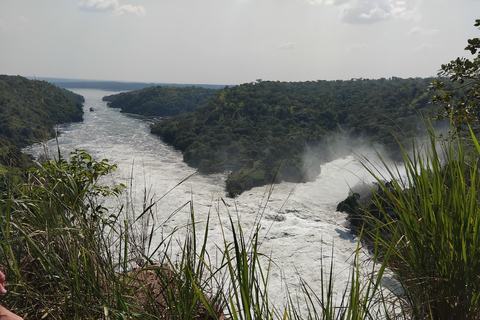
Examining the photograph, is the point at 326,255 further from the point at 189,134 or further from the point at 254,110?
the point at 254,110

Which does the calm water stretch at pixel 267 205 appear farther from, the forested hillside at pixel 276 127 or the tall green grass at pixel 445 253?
the tall green grass at pixel 445 253

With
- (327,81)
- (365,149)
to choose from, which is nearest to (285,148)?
(365,149)

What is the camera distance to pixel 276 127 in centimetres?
2925

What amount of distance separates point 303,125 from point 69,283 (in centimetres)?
2921

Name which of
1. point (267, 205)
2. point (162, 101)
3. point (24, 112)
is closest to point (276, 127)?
point (267, 205)

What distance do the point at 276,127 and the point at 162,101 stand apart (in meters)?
25.0

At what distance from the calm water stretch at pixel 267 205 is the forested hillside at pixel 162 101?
19.5 metres

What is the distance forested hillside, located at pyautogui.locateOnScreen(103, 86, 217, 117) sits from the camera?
4910 centimetres

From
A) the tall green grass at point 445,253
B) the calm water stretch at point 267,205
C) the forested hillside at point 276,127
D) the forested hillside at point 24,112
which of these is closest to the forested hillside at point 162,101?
the forested hillside at point 24,112

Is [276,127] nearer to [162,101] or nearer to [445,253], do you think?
[162,101]

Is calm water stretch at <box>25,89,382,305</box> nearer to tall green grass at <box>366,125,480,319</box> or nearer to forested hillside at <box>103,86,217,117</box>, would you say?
tall green grass at <box>366,125,480,319</box>

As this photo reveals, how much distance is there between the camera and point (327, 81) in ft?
193

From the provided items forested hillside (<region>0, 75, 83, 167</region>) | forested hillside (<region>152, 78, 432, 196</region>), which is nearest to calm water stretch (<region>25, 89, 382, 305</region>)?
forested hillside (<region>152, 78, 432, 196</region>)

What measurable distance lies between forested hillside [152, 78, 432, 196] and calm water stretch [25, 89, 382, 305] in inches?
44.1
